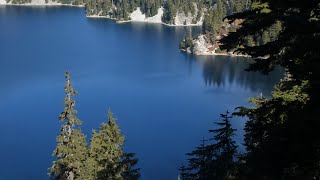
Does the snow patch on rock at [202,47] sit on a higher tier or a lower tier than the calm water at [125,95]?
higher

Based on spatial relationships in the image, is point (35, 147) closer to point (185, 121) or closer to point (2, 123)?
point (2, 123)

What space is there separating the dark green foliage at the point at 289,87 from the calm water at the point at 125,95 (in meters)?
61.1

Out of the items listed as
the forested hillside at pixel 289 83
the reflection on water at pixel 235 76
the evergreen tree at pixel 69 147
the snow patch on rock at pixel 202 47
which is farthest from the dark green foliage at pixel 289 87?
the snow patch on rock at pixel 202 47

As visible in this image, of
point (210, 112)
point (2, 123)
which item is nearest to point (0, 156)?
point (2, 123)

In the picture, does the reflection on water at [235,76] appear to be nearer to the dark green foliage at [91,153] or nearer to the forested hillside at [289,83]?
the dark green foliage at [91,153]

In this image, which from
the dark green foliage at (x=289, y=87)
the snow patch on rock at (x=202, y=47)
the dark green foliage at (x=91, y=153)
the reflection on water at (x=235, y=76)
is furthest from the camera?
the snow patch on rock at (x=202, y=47)

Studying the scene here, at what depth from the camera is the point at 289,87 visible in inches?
569

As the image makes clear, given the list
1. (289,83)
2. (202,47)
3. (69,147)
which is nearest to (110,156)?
(69,147)

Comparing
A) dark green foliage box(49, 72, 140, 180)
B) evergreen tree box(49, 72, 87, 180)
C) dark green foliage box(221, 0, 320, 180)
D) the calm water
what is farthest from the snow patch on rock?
dark green foliage box(221, 0, 320, 180)

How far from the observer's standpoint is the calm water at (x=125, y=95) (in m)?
83.6

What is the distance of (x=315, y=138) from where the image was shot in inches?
404

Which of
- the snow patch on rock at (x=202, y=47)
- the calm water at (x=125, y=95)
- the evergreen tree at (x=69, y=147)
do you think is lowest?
the calm water at (x=125, y=95)

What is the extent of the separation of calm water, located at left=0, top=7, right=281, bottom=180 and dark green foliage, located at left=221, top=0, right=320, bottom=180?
61112 mm

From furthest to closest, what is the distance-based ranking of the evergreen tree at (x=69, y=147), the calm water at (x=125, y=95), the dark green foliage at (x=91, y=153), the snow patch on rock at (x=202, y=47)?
the snow patch on rock at (x=202, y=47), the calm water at (x=125, y=95), the evergreen tree at (x=69, y=147), the dark green foliage at (x=91, y=153)
